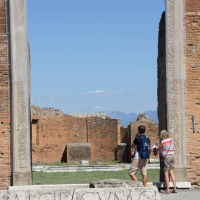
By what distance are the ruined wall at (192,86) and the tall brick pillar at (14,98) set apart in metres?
2.79

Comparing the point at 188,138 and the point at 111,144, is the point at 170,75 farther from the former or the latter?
the point at 111,144

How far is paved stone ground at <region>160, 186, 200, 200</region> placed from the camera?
884cm

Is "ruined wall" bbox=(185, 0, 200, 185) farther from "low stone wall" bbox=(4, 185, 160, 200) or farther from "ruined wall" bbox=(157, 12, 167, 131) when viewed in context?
"low stone wall" bbox=(4, 185, 160, 200)

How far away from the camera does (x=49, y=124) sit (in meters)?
24.7

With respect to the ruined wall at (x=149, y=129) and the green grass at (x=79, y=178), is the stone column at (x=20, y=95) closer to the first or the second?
the green grass at (x=79, y=178)

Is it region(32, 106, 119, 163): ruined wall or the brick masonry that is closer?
the brick masonry

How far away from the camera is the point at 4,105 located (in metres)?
9.91

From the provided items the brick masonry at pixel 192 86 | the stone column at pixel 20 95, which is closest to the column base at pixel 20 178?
the stone column at pixel 20 95

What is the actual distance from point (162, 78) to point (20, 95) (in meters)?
2.74

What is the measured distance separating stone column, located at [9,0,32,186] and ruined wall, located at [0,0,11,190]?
10 centimetres

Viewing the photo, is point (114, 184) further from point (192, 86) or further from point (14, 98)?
point (192, 86)

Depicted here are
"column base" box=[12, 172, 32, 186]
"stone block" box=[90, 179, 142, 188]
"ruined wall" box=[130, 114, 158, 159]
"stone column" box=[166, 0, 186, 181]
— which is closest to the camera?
"stone block" box=[90, 179, 142, 188]

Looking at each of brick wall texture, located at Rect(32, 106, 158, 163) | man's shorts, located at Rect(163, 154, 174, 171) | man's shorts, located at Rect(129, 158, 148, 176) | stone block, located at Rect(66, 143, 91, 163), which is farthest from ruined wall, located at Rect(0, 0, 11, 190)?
stone block, located at Rect(66, 143, 91, 163)

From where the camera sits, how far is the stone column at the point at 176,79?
10070 millimetres
